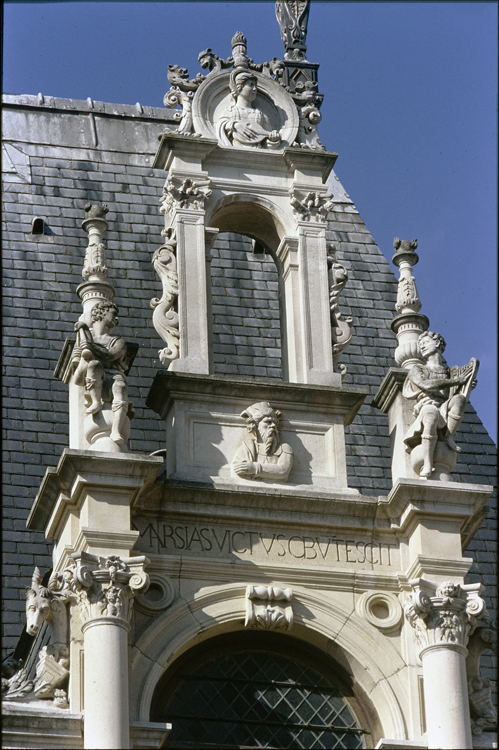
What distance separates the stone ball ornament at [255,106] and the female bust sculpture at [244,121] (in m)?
0.05

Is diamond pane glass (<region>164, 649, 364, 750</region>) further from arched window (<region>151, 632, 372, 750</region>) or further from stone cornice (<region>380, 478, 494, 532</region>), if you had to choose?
stone cornice (<region>380, 478, 494, 532</region>)

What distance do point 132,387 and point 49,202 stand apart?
3957 mm

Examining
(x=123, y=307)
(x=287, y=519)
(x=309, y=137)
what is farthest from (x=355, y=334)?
Result: (x=287, y=519)

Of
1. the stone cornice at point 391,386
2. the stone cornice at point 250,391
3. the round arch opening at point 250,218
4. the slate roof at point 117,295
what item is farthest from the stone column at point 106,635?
the slate roof at point 117,295

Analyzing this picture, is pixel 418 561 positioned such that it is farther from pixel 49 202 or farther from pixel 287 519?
pixel 49 202

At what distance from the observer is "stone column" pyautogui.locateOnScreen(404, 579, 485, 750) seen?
2036 centimetres

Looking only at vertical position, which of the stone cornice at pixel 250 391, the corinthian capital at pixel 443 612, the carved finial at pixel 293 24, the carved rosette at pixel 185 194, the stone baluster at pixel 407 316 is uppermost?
the carved finial at pixel 293 24

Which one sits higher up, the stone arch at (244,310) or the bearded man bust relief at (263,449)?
the stone arch at (244,310)

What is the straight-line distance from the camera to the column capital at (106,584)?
20188mm

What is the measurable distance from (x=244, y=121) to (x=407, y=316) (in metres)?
3.09

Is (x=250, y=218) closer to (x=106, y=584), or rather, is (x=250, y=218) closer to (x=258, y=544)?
(x=258, y=544)

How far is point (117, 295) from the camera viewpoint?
95.5ft

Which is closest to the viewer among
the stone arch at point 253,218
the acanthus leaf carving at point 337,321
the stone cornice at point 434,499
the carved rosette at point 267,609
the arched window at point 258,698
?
the arched window at point 258,698

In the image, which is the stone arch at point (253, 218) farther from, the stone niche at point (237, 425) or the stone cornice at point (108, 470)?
the stone cornice at point (108, 470)
